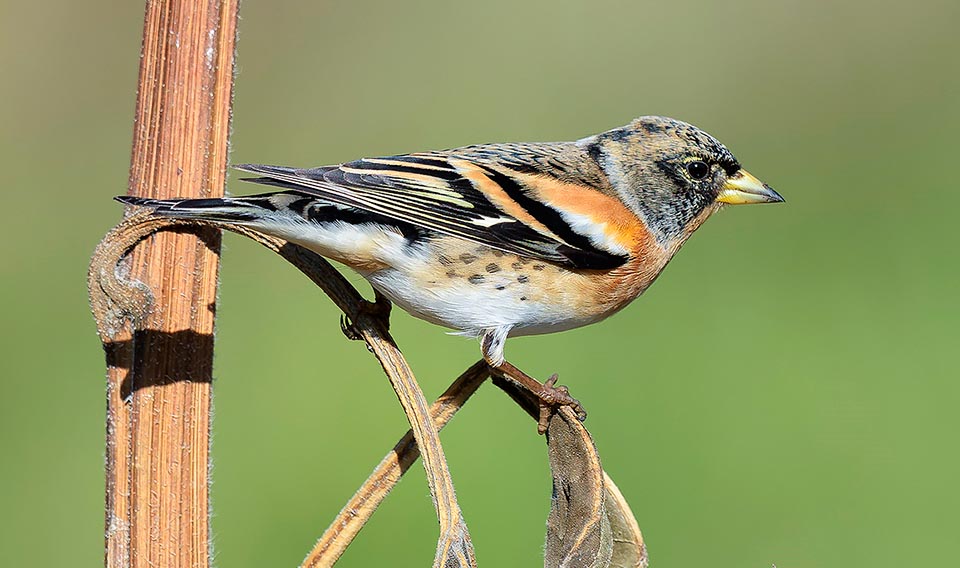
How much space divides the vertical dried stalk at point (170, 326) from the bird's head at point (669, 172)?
164 cm

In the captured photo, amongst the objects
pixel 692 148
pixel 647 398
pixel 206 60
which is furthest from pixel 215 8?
pixel 647 398

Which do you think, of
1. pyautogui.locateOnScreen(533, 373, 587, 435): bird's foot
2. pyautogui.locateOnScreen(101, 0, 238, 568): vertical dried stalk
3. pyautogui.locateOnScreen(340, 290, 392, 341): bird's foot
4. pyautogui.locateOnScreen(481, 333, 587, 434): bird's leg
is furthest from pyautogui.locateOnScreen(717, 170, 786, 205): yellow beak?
pyautogui.locateOnScreen(101, 0, 238, 568): vertical dried stalk

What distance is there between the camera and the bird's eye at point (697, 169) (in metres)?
3.00

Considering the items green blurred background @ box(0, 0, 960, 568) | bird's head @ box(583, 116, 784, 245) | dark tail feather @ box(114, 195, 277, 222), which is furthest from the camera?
green blurred background @ box(0, 0, 960, 568)

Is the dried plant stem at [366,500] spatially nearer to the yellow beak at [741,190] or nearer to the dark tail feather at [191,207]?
the dark tail feather at [191,207]

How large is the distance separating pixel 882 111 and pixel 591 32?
228cm

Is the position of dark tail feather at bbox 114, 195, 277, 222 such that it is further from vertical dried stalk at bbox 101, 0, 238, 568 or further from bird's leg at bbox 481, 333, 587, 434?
bird's leg at bbox 481, 333, 587, 434

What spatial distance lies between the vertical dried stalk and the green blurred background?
231 cm

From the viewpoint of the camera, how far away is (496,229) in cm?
258

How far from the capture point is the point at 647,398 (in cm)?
519

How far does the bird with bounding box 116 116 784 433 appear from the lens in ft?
7.73

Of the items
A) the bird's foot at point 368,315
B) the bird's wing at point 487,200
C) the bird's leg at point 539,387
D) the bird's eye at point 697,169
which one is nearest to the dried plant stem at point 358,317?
the bird's foot at point 368,315

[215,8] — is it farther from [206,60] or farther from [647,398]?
[647,398]

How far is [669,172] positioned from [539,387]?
105cm
